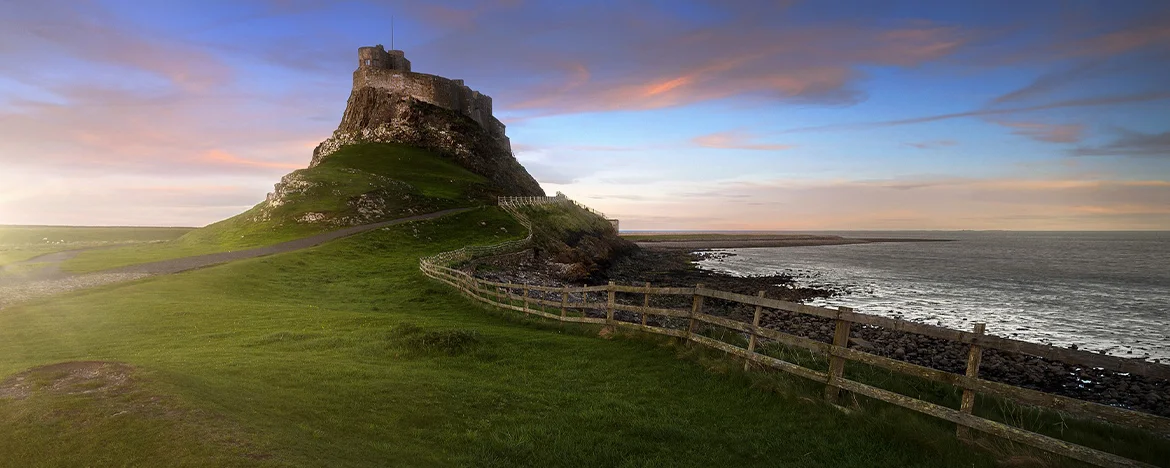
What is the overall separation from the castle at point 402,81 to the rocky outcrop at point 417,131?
1366mm

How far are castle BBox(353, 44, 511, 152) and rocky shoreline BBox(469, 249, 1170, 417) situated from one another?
249 ft

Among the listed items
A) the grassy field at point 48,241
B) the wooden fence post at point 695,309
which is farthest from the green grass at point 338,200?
the wooden fence post at point 695,309

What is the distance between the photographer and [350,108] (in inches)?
4688

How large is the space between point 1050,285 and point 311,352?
71.5 meters

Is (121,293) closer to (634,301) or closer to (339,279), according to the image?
(339,279)

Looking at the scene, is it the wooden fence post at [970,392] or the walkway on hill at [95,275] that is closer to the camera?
the wooden fence post at [970,392]

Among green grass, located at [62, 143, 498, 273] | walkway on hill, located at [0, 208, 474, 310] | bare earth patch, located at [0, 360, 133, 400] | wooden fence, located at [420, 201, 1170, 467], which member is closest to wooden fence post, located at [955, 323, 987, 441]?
wooden fence, located at [420, 201, 1170, 467]

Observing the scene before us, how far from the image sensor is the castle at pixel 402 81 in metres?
116

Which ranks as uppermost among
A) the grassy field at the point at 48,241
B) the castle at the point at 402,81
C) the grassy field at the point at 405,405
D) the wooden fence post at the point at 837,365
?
the castle at the point at 402,81

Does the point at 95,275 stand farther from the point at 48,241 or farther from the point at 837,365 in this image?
the point at 48,241

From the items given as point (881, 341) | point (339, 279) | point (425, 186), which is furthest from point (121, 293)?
point (425, 186)

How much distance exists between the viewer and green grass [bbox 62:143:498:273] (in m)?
49.5

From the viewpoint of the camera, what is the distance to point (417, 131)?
112 m

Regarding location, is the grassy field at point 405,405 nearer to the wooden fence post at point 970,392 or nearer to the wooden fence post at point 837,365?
the wooden fence post at point 970,392
